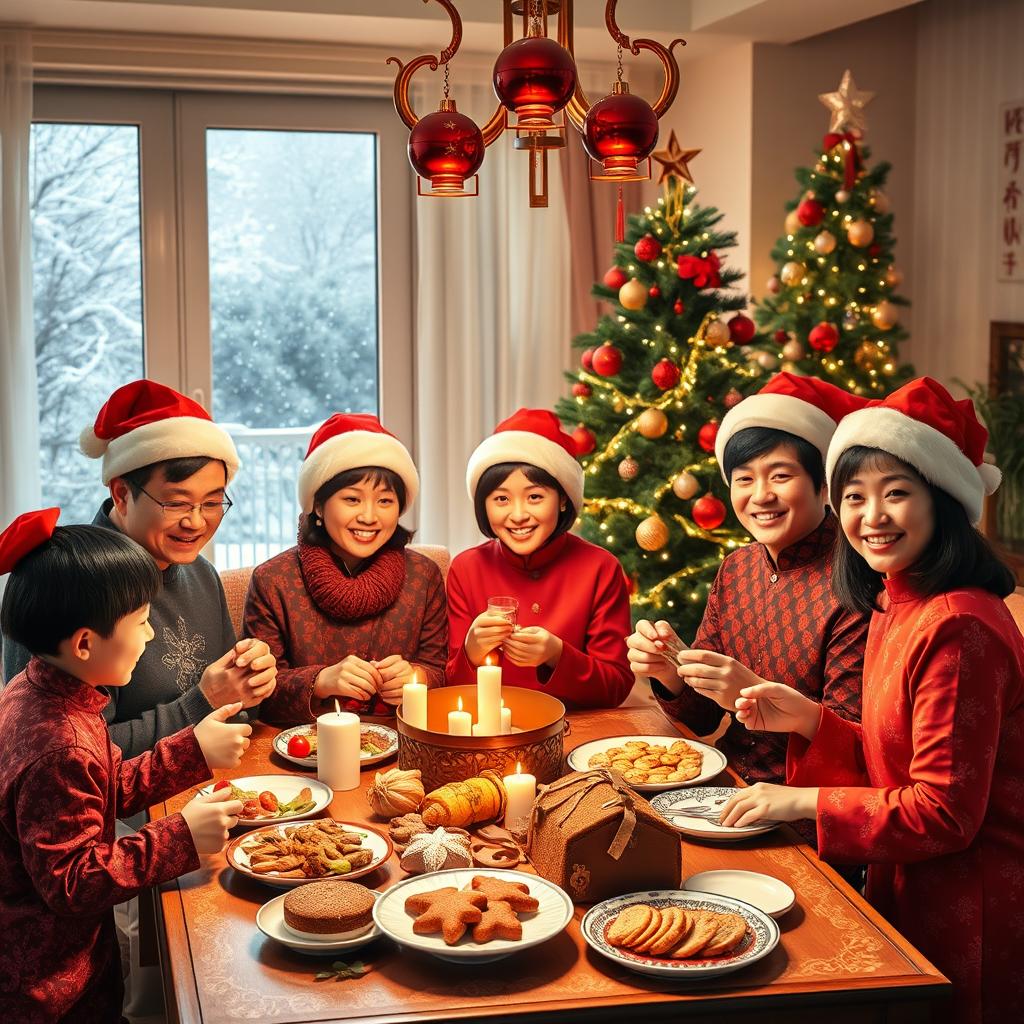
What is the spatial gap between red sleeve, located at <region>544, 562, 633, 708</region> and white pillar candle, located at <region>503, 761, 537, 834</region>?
67cm

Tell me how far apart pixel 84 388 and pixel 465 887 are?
13.0 ft

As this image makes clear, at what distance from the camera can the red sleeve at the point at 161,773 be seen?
6.48 ft

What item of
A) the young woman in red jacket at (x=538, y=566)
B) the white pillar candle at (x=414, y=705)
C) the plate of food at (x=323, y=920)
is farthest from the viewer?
the young woman in red jacket at (x=538, y=566)

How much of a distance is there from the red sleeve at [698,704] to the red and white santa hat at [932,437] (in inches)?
25.1

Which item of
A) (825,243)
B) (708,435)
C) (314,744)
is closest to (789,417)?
(314,744)

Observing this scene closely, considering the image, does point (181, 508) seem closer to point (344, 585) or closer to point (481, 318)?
point (344, 585)

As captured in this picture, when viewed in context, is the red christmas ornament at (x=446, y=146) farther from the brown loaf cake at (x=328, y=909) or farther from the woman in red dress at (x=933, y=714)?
the brown loaf cake at (x=328, y=909)

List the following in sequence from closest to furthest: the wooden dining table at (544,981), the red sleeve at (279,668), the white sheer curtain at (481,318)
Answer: the wooden dining table at (544,981) → the red sleeve at (279,668) → the white sheer curtain at (481,318)

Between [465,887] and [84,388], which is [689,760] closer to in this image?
[465,887]

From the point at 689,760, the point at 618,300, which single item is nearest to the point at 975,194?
the point at 618,300

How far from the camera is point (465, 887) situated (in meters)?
1.74

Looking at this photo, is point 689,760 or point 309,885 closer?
point 309,885

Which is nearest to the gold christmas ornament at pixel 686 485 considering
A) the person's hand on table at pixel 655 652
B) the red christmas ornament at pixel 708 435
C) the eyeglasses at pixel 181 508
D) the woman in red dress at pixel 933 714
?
the red christmas ornament at pixel 708 435

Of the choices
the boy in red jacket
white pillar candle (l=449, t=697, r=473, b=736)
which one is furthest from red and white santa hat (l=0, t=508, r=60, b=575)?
white pillar candle (l=449, t=697, r=473, b=736)
